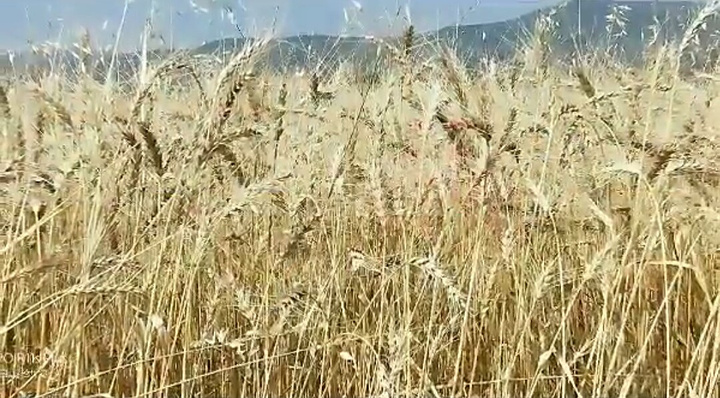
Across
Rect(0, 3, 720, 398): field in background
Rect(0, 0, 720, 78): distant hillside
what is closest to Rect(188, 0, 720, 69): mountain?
Rect(0, 0, 720, 78): distant hillside

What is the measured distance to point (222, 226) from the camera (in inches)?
60.3

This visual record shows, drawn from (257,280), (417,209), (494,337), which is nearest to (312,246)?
(257,280)

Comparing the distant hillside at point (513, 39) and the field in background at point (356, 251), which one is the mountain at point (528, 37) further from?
the field in background at point (356, 251)

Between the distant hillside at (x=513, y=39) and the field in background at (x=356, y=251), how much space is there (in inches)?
4.0

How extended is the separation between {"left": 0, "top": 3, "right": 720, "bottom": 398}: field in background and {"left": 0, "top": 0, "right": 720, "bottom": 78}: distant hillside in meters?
0.10

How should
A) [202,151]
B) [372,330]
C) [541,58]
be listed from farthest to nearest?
[541,58] < [372,330] < [202,151]

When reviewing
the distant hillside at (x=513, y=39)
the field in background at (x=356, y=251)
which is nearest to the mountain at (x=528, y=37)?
the distant hillside at (x=513, y=39)

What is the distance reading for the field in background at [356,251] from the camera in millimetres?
1059

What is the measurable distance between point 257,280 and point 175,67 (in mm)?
393

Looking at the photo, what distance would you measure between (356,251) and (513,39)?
1.13m

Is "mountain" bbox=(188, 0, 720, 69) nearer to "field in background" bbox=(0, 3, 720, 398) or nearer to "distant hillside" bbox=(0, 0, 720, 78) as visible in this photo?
"distant hillside" bbox=(0, 0, 720, 78)

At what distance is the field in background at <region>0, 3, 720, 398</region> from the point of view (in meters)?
1.06

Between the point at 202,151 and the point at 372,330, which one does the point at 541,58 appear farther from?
the point at 202,151

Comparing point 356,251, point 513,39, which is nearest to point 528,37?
point 513,39
